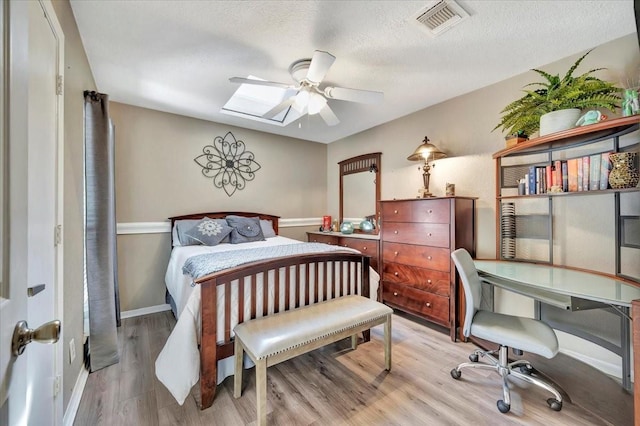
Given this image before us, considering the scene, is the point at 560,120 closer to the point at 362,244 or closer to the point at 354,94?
the point at 354,94

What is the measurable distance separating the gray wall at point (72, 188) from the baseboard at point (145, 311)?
3.98 ft

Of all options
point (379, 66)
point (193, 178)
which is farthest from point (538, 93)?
point (193, 178)

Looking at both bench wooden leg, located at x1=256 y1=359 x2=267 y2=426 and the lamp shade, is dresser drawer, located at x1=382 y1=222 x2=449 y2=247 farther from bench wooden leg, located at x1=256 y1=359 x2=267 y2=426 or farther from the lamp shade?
bench wooden leg, located at x1=256 y1=359 x2=267 y2=426

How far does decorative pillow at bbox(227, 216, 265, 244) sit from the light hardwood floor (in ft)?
4.78

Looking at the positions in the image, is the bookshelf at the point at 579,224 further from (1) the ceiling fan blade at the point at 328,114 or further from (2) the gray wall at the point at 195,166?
(1) the ceiling fan blade at the point at 328,114

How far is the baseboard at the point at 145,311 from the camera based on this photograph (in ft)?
10.3

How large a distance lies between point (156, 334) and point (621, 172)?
404 centimetres

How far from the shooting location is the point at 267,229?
3.96 metres

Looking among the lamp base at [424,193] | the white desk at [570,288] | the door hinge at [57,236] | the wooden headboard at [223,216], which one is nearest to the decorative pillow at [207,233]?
the wooden headboard at [223,216]

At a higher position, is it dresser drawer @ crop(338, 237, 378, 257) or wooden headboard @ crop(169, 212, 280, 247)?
wooden headboard @ crop(169, 212, 280, 247)

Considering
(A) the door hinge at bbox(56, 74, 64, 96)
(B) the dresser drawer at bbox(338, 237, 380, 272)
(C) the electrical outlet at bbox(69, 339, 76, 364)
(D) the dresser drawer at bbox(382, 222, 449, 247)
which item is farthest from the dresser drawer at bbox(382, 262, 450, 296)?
(A) the door hinge at bbox(56, 74, 64, 96)

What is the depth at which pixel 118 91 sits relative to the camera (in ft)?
9.27

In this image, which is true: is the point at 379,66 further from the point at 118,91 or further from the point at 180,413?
the point at 180,413

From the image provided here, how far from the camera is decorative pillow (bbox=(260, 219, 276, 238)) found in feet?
12.8
